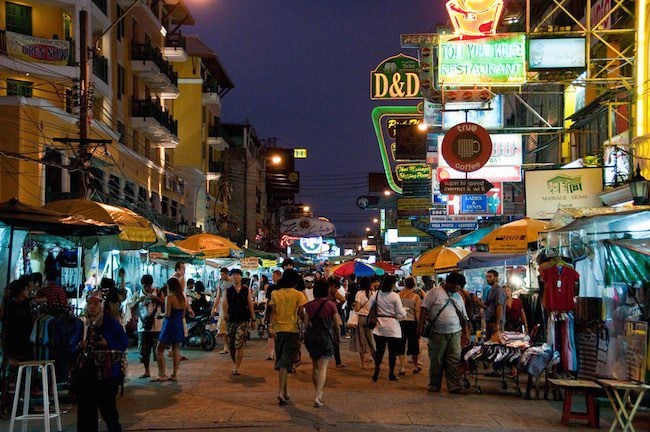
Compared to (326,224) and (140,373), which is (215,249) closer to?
(140,373)

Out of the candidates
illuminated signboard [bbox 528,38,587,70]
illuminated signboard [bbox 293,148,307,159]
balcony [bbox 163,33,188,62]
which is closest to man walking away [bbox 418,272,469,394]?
illuminated signboard [bbox 528,38,587,70]

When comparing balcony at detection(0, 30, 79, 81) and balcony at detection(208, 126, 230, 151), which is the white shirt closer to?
balcony at detection(0, 30, 79, 81)

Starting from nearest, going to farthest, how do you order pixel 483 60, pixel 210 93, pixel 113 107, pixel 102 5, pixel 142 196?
1. pixel 483 60
2. pixel 102 5
3. pixel 113 107
4. pixel 142 196
5. pixel 210 93

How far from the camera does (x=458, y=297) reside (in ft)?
43.5

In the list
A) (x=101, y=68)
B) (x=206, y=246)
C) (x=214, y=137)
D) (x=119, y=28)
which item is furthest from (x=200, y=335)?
(x=214, y=137)

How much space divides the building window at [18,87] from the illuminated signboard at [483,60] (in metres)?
16.2

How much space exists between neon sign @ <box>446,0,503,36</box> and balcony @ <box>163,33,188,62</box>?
2878 cm

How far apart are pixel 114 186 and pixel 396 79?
554 inches

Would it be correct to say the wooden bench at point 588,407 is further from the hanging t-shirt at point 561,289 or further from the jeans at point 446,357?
the jeans at point 446,357

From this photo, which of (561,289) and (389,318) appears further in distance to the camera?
(389,318)

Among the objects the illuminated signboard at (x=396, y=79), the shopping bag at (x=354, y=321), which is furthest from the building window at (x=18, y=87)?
the shopping bag at (x=354, y=321)

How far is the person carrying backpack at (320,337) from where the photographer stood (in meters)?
11.2

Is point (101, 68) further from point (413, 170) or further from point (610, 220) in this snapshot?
point (610, 220)

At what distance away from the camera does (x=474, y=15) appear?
19188mm
